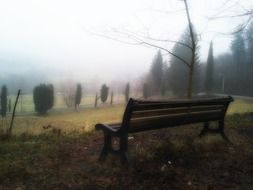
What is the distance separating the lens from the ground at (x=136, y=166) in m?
3.59

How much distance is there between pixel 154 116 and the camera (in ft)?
15.1

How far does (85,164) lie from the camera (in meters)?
4.42

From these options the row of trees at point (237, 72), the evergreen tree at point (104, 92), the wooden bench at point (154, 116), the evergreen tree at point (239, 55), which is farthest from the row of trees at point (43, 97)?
the evergreen tree at point (239, 55)

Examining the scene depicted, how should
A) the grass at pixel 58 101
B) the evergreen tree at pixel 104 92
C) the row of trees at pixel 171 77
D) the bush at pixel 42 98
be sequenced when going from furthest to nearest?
the evergreen tree at pixel 104 92 → the grass at pixel 58 101 → the bush at pixel 42 98 → the row of trees at pixel 171 77

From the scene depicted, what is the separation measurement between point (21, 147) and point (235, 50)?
241ft

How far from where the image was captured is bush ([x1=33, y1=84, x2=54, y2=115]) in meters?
46.2

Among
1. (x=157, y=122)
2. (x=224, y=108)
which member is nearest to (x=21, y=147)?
(x=157, y=122)

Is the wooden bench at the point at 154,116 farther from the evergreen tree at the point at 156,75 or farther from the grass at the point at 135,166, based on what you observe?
the evergreen tree at the point at 156,75

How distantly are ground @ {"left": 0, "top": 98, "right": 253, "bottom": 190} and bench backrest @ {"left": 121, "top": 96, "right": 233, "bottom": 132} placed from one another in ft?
1.59

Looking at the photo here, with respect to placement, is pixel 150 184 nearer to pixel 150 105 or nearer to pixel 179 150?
pixel 150 105

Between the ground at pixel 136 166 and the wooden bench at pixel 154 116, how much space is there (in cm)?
35

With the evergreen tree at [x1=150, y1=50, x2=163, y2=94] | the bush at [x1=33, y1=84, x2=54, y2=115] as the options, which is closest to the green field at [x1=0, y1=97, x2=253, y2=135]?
the bush at [x1=33, y1=84, x2=54, y2=115]

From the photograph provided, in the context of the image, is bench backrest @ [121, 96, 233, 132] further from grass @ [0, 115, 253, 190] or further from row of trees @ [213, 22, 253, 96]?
row of trees @ [213, 22, 253, 96]

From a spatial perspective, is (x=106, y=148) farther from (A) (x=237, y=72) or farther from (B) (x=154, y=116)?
(A) (x=237, y=72)
